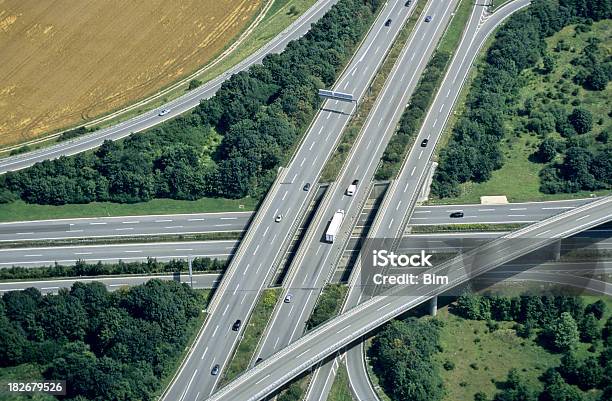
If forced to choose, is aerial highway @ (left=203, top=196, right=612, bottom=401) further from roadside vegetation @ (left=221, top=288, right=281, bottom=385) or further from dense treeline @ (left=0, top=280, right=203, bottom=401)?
dense treeline @ (left=0, top=280, right=203, bottom=401)

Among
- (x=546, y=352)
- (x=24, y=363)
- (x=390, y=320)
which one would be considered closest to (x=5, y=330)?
(x=24, y=363)

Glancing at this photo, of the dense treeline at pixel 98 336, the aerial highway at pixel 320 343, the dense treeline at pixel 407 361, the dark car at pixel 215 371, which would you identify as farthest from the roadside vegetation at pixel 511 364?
the dense treeline at pixel 98 336

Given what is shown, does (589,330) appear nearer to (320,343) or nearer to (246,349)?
(320,343)

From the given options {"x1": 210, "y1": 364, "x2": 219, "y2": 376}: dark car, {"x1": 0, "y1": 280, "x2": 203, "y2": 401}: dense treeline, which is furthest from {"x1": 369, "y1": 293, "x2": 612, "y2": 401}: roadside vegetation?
{"x1": 0, "y1": 280, "x2": 203, "y2": 401}: dense treeline

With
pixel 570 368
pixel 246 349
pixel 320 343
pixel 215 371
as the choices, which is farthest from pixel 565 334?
pixel 215 371

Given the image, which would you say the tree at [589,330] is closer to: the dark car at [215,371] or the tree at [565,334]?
the tree at [565,334]
